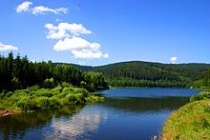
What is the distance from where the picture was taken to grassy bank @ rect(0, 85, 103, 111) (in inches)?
3216

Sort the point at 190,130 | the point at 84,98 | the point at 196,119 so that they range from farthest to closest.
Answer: the point at 84,98, the point at 196,119, the point at 190,130

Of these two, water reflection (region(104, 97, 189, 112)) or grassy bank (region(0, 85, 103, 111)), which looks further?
water reflection (region(104, 97, 189, 112))

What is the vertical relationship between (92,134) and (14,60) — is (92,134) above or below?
below

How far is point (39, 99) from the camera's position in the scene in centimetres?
9081

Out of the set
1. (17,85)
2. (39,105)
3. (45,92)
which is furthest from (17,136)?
(17,85)

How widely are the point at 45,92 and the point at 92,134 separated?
2182 inches

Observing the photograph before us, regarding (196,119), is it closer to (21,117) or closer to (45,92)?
(21,117)

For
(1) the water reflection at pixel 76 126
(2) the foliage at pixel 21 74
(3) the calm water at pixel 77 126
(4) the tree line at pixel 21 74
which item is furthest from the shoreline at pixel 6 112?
(4) the tree line at pixel 21 74

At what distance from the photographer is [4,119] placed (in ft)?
225

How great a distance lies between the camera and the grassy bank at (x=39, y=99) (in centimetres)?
8169

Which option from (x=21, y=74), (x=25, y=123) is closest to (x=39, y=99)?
(x=25, y=123)

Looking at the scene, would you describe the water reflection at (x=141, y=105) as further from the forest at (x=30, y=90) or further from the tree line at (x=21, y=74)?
the tree line at (x=21, y=74)

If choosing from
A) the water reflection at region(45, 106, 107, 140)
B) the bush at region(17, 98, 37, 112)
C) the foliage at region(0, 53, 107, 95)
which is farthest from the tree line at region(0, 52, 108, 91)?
the water reflection at region(45, 106, 107, 140)

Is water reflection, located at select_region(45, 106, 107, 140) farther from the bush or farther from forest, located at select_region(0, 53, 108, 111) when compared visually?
forest, located at select_region(0, 53, 108, 111)
